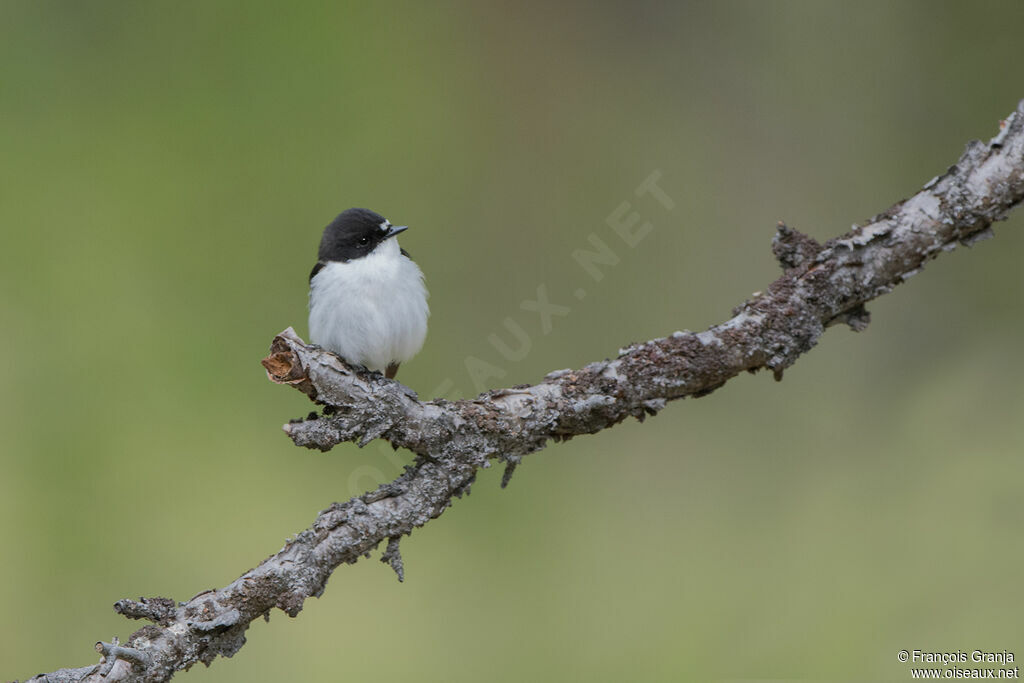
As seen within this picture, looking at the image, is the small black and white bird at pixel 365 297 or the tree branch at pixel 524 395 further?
the small black and white bird at pixel 365 297

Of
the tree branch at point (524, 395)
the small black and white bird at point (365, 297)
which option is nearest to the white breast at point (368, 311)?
the small black and white bird at point (365, 297)

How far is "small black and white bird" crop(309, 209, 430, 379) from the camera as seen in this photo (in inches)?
137

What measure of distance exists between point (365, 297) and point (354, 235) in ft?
1.01

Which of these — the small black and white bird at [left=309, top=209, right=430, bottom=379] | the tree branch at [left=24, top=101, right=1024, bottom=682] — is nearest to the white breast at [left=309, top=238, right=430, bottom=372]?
the small black and white bird at [left=309, top=209, right=430, bottom=379]

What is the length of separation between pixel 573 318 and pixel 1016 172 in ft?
8.15

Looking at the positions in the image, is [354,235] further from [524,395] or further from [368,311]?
[524,395]

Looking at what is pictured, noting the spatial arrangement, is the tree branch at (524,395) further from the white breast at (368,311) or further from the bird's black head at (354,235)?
the bird's black head at (354,235)

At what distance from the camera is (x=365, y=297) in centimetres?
350

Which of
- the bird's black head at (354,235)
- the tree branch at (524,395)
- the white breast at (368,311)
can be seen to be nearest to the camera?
the tree branch at (524,395)

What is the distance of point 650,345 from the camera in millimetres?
2682

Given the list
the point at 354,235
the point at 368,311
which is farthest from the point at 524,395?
the point at 354,235

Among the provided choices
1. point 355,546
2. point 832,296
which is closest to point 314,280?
point 355,546

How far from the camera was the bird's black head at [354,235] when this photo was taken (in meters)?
3.64

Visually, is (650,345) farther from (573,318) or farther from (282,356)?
(573,318)
